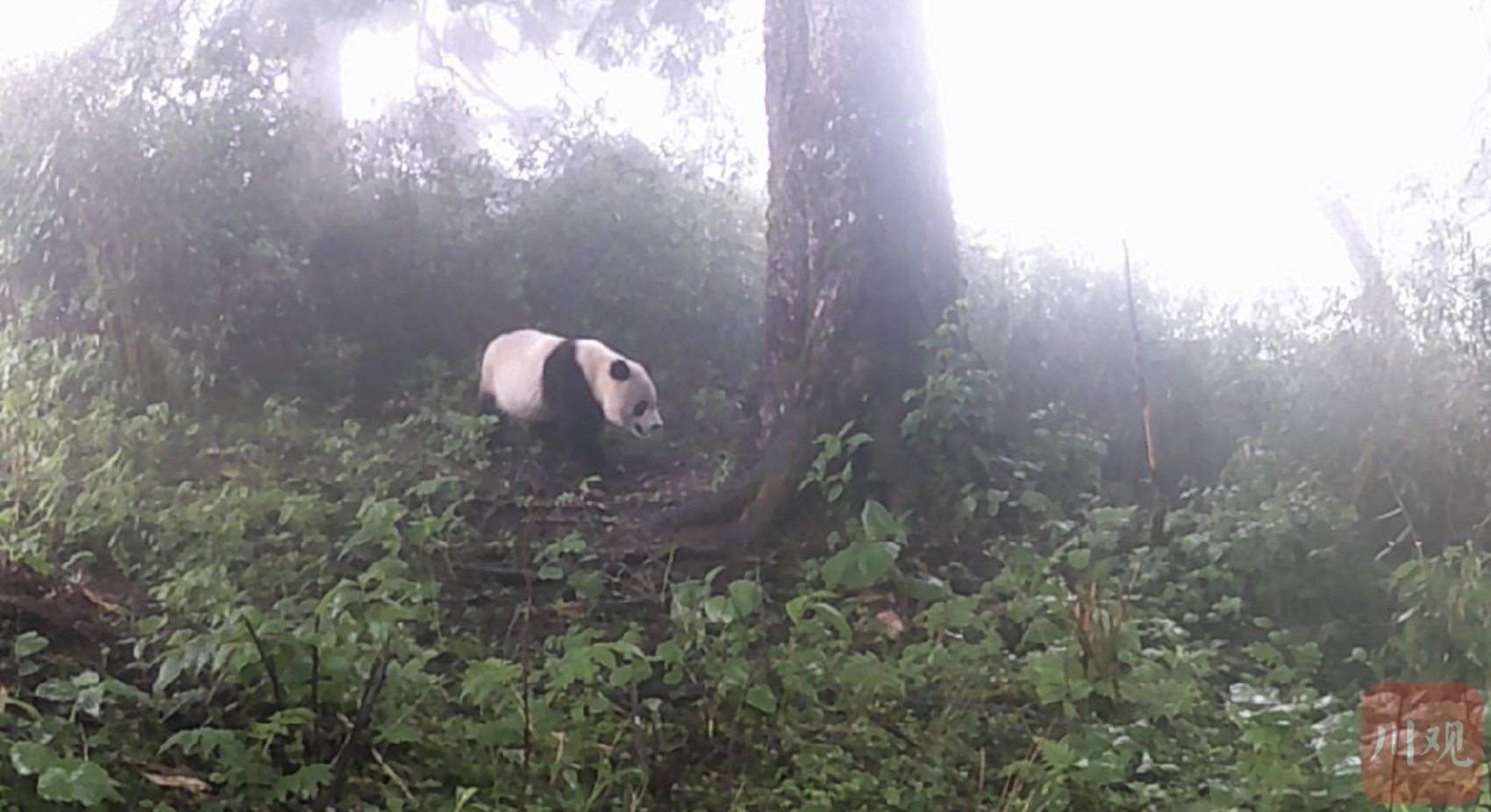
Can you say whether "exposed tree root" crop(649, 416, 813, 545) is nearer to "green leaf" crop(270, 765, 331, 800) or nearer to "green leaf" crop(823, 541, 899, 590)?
"green leaf" crop(823, 541, 899, 590)

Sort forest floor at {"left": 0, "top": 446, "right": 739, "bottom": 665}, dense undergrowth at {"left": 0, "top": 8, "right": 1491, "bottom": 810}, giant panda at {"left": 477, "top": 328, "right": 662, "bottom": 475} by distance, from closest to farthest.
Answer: dense undergrowth at {"left": 0, "top": 8, "right": 1491, "bottom": 810}, forest floor at {"left": 0, "top": 446, "right": 739, "bottom": 665}, giant panda at {"left": 477, "top": 328, "right": 662, "bottom": 475}

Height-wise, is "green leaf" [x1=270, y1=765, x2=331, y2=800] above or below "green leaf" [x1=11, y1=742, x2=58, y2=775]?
below

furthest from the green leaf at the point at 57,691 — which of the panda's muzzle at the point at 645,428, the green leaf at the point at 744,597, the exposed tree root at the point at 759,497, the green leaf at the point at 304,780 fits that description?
the panda's muzzle at the point at 645,428

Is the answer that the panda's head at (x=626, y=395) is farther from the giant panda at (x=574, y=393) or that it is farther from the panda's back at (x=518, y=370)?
the panda's back at (x=518, y=370)

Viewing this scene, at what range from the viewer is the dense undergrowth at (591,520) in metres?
2.61

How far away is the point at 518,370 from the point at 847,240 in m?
2.04

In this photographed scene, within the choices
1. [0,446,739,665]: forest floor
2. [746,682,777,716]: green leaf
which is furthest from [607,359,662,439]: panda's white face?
[746,682,777,716]: green leaf

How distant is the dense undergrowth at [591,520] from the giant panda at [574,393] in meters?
0.17

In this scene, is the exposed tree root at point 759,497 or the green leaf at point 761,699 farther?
the exposed tree root at point 759,497

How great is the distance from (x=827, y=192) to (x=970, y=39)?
2201mm

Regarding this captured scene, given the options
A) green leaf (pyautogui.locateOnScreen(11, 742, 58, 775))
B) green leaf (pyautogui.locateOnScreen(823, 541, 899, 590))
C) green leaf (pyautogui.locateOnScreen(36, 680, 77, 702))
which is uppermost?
green leaf (pyautogui.locateOnScreen(823, 541, 899, 590))

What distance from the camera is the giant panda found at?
18.5 feet

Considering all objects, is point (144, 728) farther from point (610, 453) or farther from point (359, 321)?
point (359, 321)

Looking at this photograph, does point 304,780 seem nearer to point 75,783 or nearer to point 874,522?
point 75,783
